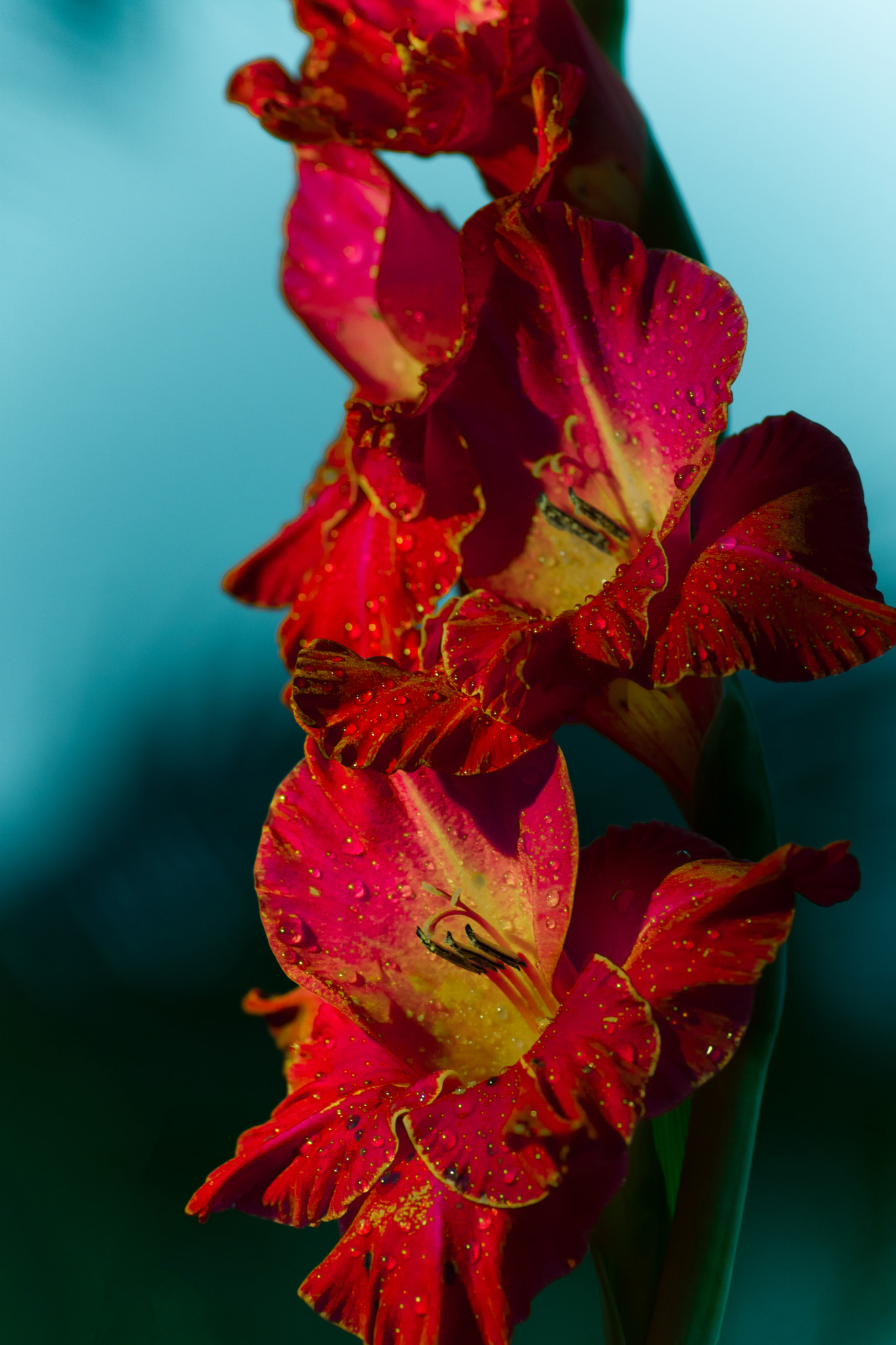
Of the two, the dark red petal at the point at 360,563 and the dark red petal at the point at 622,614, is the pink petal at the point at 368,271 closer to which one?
the dark red petal at the point at 360,563

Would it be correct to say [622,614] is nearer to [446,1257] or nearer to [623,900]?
[623,900]

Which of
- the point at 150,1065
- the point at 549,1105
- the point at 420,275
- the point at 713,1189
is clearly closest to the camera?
the point at 549,1105

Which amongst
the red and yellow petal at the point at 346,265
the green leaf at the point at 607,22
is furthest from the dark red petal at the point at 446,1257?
the green leaf at the point at 607,22

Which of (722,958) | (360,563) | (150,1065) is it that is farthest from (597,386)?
(150,1065)

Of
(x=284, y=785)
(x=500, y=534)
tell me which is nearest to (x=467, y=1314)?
(x=284, y=785)

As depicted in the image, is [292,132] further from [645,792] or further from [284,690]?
[645,792]

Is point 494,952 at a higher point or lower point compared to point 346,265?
lower
